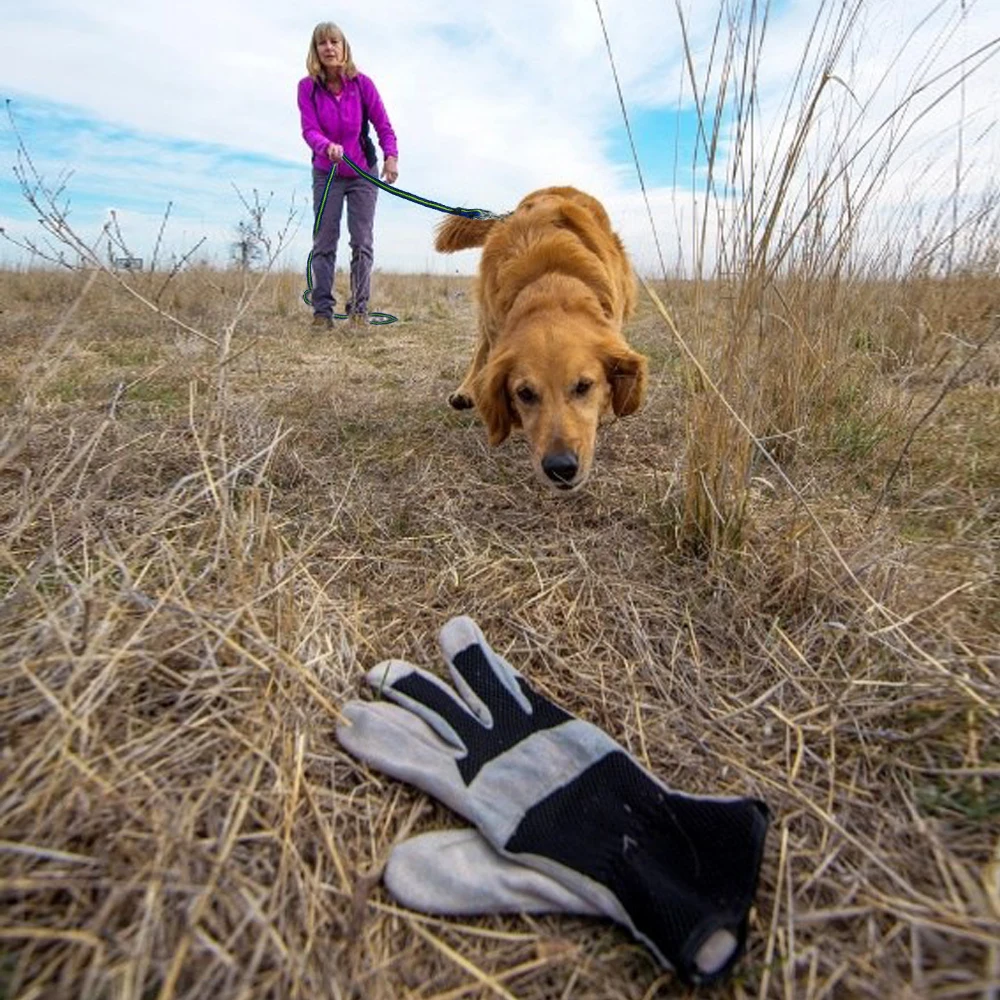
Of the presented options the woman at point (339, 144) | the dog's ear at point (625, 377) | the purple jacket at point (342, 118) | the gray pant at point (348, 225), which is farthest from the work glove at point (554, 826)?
the gray pant at point (348, 225)

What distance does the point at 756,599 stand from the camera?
5.15 feet

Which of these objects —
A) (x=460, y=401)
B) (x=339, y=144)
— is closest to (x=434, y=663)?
(x=460, y=401)

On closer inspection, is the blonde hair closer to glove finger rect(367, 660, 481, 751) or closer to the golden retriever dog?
the golden retriever dog

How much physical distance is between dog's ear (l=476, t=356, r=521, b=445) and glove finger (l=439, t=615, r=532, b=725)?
121cm

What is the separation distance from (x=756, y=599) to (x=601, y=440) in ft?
4.66

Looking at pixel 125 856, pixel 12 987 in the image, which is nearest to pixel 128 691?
pixel 125 856

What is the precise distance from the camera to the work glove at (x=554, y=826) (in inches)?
35.9

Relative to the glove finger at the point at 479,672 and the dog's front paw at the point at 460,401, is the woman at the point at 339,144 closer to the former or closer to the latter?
the dog's front paw at the point at 460,401

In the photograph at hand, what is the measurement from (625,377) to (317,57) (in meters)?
4.43

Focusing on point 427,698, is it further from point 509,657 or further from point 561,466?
point 561,466

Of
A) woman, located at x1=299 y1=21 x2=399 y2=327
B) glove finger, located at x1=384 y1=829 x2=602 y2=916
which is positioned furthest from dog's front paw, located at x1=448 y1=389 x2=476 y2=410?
woman, located at x1=299 y1=21 x2=399 y2=327

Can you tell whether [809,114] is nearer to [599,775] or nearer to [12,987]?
[599,775]

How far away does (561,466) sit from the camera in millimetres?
2092

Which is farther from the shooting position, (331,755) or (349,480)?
(349,480)
